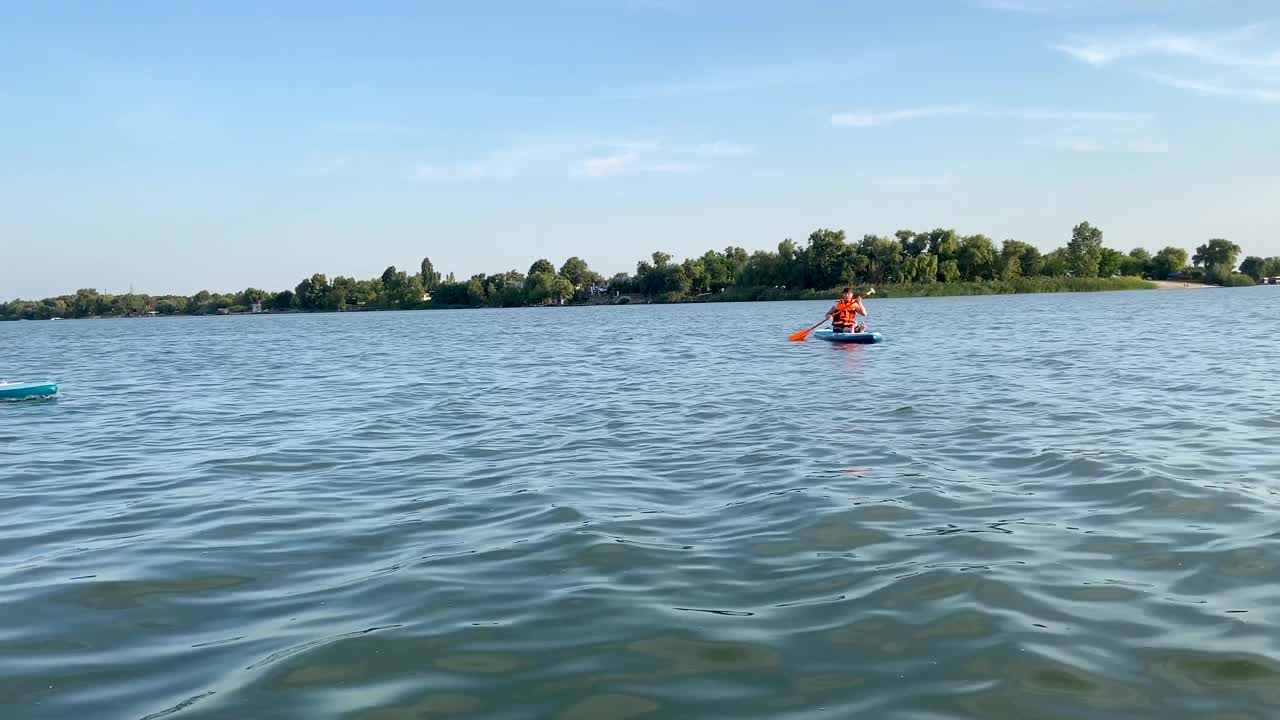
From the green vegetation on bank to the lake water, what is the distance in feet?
402

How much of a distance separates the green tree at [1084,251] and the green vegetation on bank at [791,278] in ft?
0.53

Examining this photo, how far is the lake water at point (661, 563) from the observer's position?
14.6 feet

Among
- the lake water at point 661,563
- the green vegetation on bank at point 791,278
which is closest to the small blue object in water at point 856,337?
the lake water at point 661,563

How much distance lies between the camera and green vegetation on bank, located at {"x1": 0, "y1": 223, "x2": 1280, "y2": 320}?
444ft

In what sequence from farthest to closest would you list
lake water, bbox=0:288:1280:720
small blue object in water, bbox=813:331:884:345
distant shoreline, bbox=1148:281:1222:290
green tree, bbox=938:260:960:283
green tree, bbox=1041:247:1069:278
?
1. distant shoreline, bbox=1148:281:1222:290
2. green tree, bbox=1041:247:1069:278
3. green tree, bbox=938:260:960:283
4. small blue object in water, bbox=813:331:884:345
5. lake water, bbox=0:288:1280:720

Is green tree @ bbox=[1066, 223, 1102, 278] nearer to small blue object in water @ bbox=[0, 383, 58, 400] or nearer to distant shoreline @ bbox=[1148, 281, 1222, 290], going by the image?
distant shoreline @ bbox=[1148, 281, 1222, 290]

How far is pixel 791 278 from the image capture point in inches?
5901

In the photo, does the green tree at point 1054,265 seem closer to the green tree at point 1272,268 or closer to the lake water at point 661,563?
the green tree at point 1272,268

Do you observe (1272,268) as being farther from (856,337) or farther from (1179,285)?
(856,337)

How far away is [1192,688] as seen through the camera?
4.29 metres

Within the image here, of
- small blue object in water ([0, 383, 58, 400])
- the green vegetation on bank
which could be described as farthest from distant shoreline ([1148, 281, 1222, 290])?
small blue object in water ([0, 383, 58, 400])

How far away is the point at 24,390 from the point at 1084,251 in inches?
6030

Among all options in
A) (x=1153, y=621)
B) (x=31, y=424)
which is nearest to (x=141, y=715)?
(x=1153, y=621)

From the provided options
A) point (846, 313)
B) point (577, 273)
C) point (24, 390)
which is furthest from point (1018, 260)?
point (24, 390)
